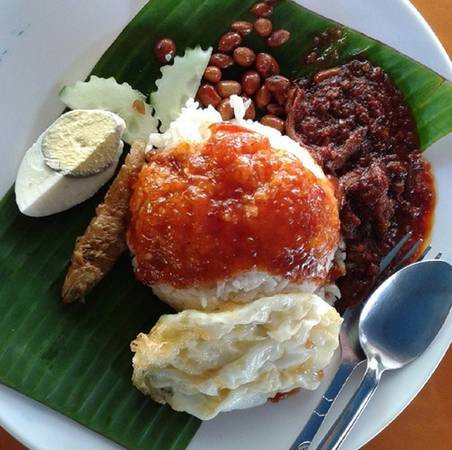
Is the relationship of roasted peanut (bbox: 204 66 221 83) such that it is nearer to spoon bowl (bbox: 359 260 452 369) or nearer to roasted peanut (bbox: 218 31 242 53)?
roasted peanut (bbox: 218 31 242 53)

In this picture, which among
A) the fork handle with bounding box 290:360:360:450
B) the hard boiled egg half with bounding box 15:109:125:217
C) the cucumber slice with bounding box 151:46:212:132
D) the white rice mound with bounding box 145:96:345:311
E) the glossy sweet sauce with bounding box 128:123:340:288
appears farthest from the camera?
the cucumber slice with bounding box 151:46:212:132

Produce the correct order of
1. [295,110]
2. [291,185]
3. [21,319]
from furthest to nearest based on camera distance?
[295,110]
[21,319]
[291,185]

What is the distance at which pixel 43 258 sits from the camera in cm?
344

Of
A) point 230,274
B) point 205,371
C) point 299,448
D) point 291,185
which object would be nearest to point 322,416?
point 299,448

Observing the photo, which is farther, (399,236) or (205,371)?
(399,236)

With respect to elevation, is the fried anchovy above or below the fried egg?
above

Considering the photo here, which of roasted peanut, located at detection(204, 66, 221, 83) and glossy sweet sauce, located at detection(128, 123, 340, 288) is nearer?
glossy sweet sauce, located at detection(128, 123, 340, 288)

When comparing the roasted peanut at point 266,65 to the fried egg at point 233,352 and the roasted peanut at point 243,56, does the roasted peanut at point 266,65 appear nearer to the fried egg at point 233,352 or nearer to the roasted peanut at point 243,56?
the roasted peanut at point 243,56

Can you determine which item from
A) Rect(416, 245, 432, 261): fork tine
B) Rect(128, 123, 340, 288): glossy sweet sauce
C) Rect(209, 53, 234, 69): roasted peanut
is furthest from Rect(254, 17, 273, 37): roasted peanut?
Rect(416, 245, 432, 261): fork tine

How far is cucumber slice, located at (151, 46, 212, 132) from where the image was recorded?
3.56 metres

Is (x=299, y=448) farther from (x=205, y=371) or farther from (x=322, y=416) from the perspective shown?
(x=205, y=371)

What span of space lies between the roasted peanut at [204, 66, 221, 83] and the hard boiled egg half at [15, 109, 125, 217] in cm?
50

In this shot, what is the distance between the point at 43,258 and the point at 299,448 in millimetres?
1461

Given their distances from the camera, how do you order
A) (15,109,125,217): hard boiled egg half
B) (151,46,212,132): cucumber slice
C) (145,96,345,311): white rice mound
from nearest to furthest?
(145,96,345,311): white rice mound
(15,109,125,217): hard boiled egg half
(151,46,212,132): cucumber slice
